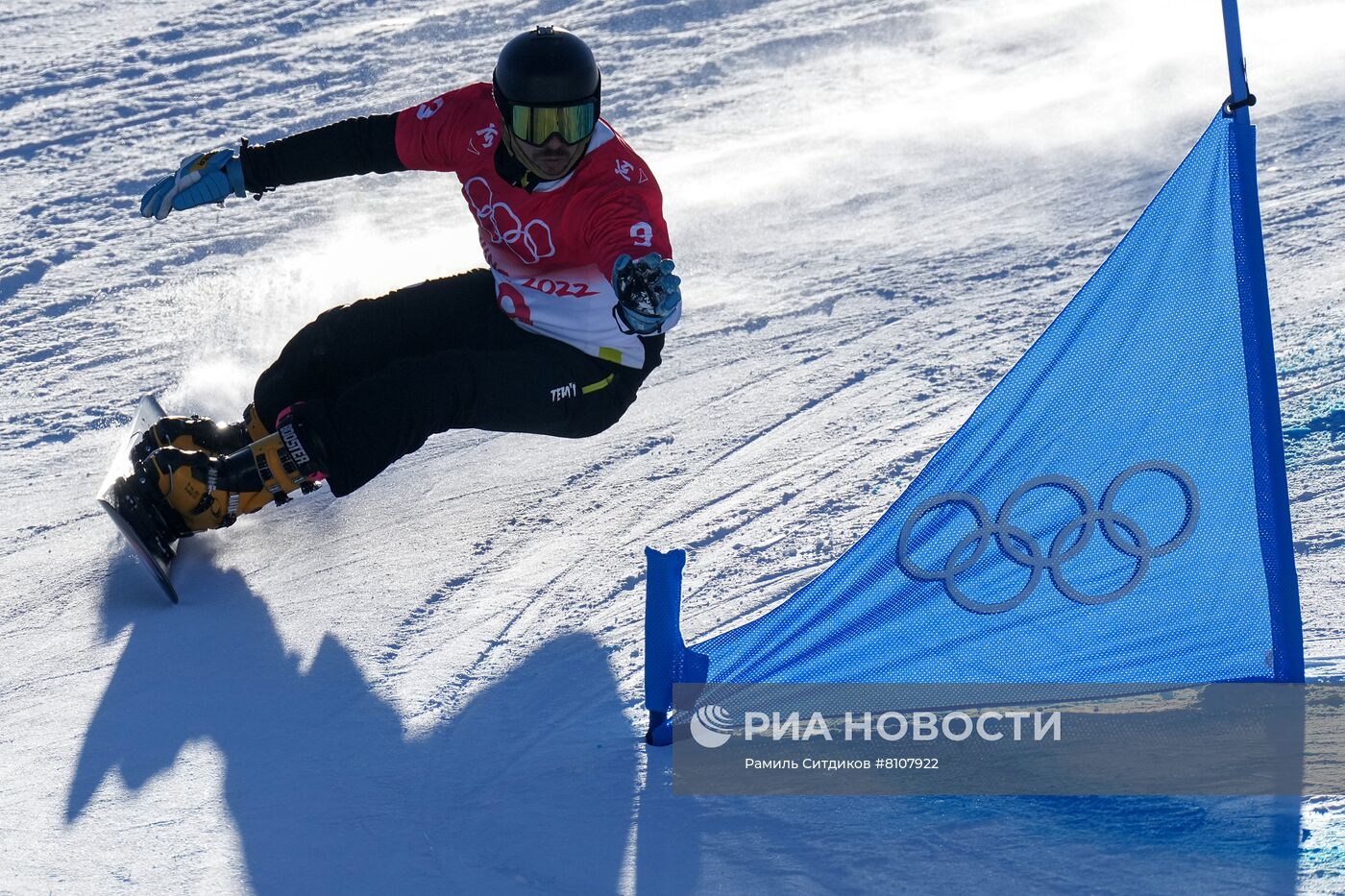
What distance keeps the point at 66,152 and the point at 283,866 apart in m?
5.15

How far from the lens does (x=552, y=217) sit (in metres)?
3.83

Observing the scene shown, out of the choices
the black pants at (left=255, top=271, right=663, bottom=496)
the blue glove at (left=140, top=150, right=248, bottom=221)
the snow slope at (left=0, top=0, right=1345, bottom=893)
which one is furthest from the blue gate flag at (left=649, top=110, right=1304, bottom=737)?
the blue glove at (left=140, top=150, right=248, bottom=221)

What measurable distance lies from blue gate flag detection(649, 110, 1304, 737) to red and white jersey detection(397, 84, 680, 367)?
111 cm

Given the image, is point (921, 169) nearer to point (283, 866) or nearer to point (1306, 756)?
point (1306, 756)

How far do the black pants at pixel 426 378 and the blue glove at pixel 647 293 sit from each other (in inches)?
21.4

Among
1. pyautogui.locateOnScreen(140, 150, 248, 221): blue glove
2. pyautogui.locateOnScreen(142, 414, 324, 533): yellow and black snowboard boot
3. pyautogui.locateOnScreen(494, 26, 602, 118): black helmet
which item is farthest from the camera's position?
pyautogui.locateOnScreen(140, 150, 248, 221): blue glove

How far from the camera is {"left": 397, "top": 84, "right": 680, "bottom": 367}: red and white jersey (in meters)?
3.67

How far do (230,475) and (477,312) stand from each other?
83 cm

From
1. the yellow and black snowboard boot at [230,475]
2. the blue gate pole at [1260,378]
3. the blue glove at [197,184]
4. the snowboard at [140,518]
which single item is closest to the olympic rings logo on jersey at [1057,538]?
the blue gate pole at [1260,378]

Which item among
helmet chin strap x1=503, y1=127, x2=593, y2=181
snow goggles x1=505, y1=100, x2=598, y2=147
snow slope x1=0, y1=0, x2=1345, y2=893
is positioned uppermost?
snow goggles x1=505, y1=100, x2=598, y2=147

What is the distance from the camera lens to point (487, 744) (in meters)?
3.02

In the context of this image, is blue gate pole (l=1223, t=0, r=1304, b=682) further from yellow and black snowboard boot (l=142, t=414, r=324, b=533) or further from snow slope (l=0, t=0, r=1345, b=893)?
yellow and black snowboard boot (l=142, t=414, r=324, b=533)

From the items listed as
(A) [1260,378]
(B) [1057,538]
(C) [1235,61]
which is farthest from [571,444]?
(C) [1235,61]

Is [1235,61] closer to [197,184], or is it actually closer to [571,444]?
[571,444]
